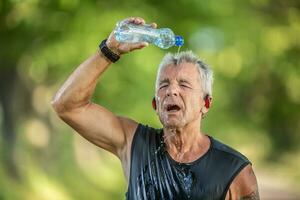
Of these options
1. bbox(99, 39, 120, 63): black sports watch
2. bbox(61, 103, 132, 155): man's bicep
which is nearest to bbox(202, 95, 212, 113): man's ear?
bbox(61, 103, 132, 155): man's bicep

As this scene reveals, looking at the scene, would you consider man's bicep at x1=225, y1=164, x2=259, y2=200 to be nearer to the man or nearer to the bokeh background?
the man

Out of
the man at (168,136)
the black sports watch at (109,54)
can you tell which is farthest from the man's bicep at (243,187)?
the black sports watch at (109,54)

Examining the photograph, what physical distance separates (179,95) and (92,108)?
46 centimetres

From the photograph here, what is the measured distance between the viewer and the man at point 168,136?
168 inches

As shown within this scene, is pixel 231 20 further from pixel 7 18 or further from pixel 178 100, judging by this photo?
pixel 178 100

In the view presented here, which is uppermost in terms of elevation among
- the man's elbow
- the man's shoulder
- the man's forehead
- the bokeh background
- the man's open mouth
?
the bokeh background

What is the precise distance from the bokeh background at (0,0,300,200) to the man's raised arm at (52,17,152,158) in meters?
7.09

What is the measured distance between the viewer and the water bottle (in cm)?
419

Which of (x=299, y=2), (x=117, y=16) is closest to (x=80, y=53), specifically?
(x=117, y=16)

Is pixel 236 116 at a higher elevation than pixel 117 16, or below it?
higher

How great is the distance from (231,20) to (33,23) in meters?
4.00

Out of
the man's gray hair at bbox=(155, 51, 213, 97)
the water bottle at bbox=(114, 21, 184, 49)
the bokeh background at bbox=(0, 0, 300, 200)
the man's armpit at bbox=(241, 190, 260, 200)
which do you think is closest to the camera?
the water bottle at bbox=(114, 21, 184, 49)

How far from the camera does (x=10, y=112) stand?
14.9 metres

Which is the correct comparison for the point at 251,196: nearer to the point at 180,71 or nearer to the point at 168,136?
the point at 168,136
